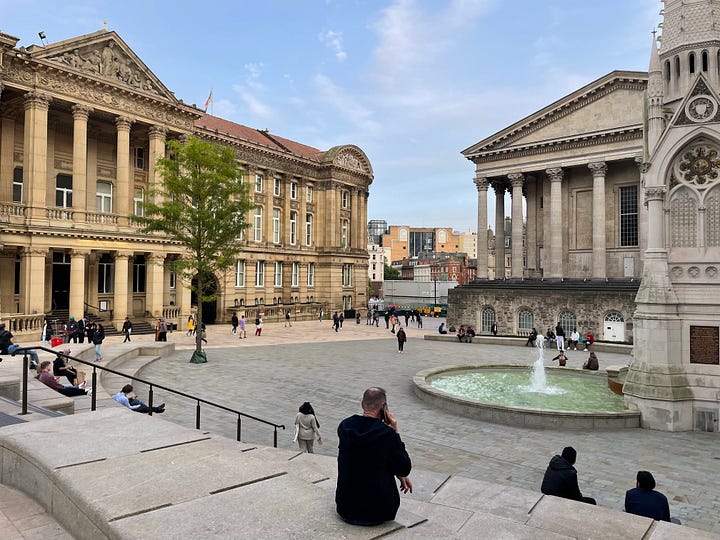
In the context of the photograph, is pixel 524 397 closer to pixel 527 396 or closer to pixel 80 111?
pixel 527 396

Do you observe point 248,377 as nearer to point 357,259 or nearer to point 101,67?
point 101,67

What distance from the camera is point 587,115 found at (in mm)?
40906

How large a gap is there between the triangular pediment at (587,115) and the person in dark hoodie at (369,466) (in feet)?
137

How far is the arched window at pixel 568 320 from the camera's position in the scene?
123ft

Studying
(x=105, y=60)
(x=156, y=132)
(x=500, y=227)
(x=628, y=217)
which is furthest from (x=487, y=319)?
(x=105, y=60)

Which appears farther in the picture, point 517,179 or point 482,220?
point 482,220

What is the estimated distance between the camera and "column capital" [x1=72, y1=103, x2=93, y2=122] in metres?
29.7

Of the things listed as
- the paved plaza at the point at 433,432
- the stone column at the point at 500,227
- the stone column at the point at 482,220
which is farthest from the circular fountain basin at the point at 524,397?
the stone column at the point at 500,227

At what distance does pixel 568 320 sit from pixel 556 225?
9.07 m

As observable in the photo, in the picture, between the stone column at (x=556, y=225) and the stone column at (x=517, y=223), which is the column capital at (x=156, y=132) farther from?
the stone column at (x=556, y=225)

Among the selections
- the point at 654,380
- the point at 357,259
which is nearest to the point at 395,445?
the point at 654,380

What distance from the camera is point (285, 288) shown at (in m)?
50.9

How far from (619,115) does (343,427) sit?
43.7 m

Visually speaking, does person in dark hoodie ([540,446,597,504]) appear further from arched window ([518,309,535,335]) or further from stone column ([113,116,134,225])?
arched window ([518,309,535,335])
